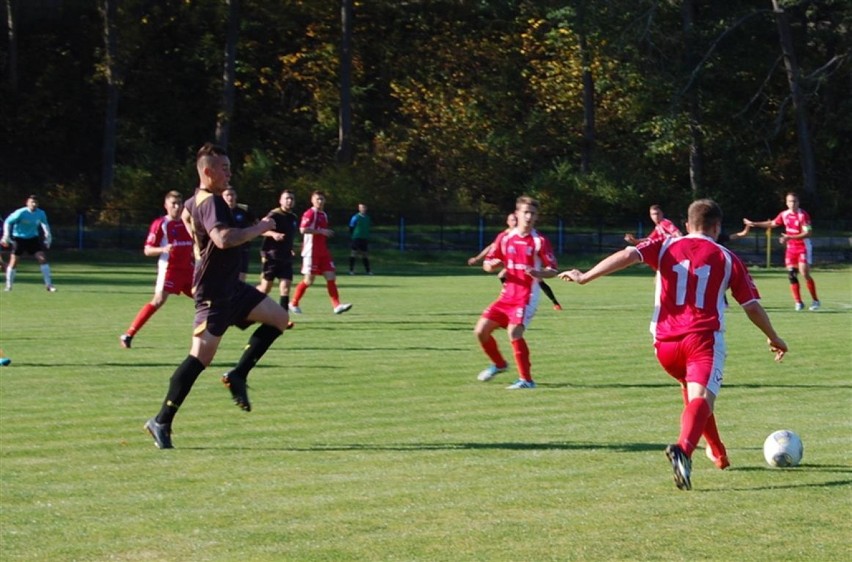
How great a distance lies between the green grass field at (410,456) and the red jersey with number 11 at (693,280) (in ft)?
3.02

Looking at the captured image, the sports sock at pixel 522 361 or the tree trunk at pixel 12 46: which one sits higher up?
the tree trunk at pixel 12 46

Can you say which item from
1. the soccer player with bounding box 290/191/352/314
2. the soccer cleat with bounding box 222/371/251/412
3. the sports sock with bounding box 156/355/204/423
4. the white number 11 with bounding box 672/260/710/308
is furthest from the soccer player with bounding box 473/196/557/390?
the soccer player with bounding box 290/191/352/314

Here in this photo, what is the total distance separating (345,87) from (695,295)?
41846 mm

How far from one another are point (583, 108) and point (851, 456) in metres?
43.8

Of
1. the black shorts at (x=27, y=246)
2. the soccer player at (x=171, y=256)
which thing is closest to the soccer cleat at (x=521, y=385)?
the soccer player at (x=171, y=256)

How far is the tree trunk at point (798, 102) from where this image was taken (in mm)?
48125

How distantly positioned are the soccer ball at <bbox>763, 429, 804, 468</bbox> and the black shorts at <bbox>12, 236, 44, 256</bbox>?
22111 mm

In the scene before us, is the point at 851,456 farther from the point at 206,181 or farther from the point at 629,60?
the point at 629,60

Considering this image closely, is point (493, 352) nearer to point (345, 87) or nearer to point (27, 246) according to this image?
point (27, 246)

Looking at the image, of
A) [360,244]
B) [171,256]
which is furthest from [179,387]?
[360,244]

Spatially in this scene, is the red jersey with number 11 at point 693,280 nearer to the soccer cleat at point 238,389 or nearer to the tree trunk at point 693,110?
the soccer cleat at point 238,389

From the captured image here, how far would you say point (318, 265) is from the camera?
71.2 feet

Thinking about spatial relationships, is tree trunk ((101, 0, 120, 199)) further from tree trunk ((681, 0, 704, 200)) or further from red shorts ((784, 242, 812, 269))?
red shorts ((784, 242, 812, 269))

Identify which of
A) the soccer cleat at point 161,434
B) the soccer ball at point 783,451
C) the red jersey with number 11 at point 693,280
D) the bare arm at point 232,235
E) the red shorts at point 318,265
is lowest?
the soccer cleat at point 161,434
